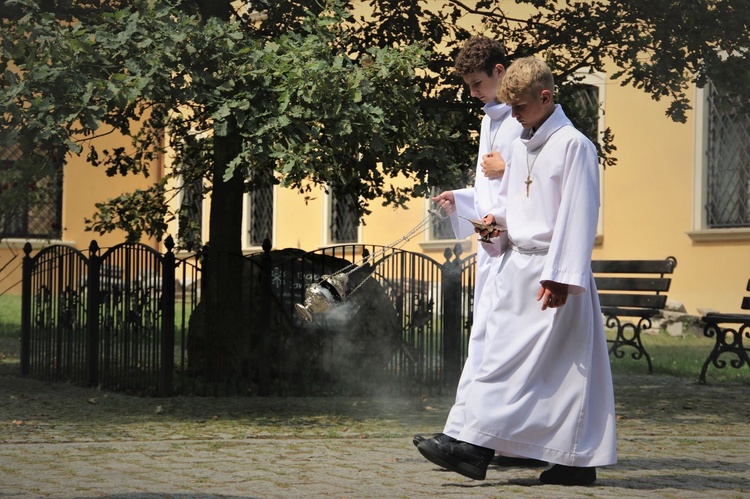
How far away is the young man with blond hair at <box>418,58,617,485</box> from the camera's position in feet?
18.5

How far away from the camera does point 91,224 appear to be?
1325cm

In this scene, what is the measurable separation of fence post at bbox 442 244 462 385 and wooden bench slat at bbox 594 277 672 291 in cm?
381

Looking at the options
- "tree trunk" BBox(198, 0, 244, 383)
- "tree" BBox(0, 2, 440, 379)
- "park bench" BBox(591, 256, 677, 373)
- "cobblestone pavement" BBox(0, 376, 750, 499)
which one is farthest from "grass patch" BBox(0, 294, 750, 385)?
"tree" BBox(0, 2, 440, 379)

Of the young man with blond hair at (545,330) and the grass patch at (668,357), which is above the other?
the young man with blond hair at (545,330)

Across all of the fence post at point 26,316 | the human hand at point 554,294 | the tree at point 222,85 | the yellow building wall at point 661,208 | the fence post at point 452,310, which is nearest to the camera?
the human hand at point 554,294

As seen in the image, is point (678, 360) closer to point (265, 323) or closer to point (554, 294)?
point (265, 323)

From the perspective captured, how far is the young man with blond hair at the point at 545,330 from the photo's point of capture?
18.5 ft

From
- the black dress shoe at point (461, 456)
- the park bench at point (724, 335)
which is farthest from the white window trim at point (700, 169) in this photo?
the black dress shoe at point (461, 456)

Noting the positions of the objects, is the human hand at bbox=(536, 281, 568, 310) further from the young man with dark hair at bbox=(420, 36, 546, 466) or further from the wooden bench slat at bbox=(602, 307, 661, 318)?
the wooden bench slat at bbox=(602, 307, 661, 318)

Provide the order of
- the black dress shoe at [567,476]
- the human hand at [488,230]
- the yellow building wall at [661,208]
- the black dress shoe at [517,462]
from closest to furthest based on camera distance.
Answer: the black dress shoe at [567,476], the human hand at [488,230], the black dress shoe at [517,462], the yellow building wall at [661,208]

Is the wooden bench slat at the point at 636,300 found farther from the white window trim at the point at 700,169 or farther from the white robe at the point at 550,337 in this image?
the white robe at the point at 550,337

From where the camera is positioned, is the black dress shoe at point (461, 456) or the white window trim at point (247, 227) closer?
the black dress shoe at point (461, 456)

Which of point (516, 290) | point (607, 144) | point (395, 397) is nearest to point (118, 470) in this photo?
point (516, 290)

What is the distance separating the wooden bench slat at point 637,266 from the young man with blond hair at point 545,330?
827 cm
